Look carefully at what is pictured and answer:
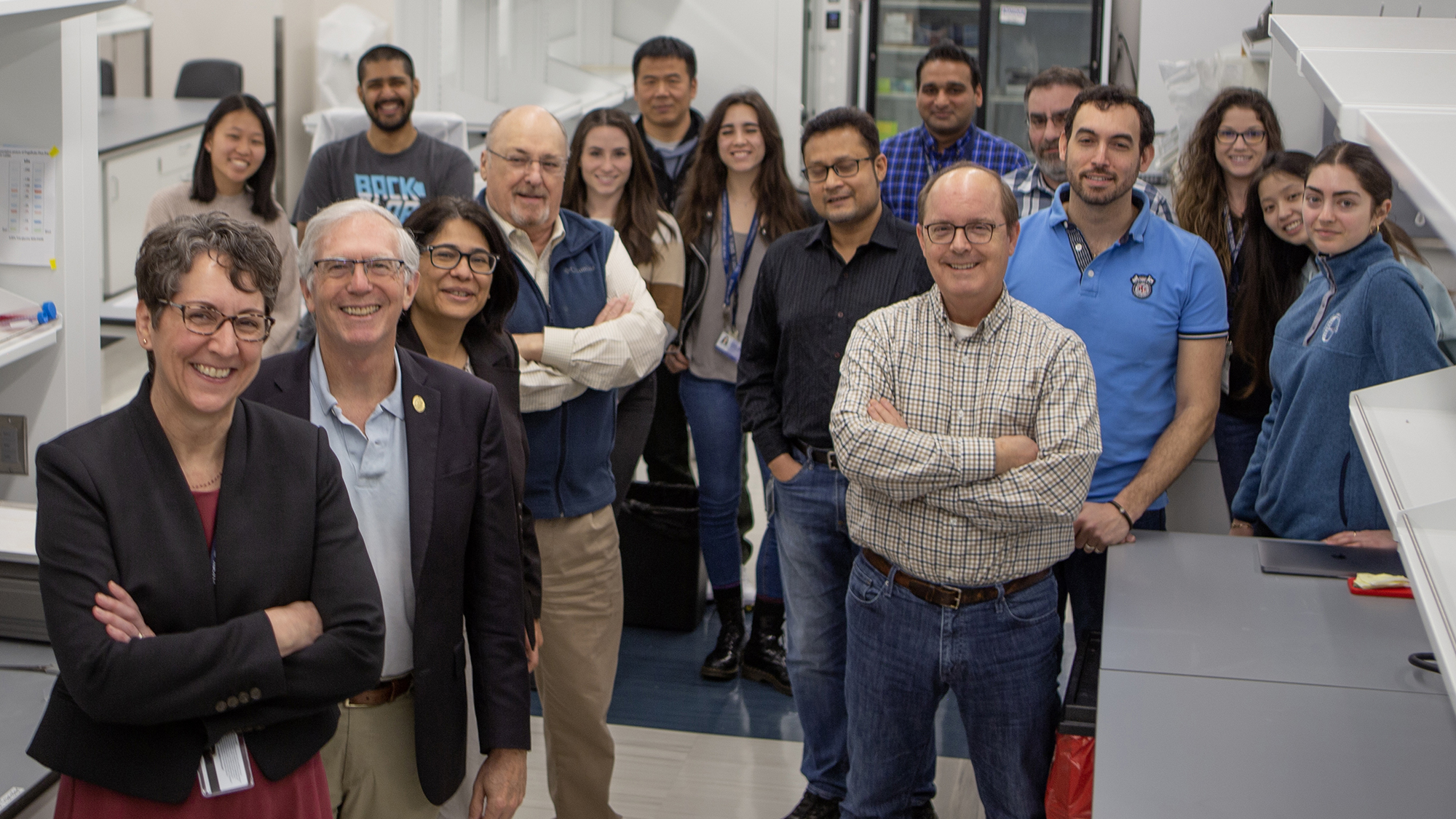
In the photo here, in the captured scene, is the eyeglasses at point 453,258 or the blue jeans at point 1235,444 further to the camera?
the blue jeans at point 1235,444

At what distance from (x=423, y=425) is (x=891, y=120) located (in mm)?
5976

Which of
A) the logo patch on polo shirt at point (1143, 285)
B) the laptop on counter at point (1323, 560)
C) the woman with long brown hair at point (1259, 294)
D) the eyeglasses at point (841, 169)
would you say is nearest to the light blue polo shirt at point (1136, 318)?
the logo patch on polo shirt at point (1143, 285)

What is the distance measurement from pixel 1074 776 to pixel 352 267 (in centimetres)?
144

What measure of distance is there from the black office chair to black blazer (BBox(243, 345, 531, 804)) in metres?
6.69

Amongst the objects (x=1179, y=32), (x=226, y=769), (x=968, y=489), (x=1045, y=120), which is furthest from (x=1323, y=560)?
(x=1179, y=32)

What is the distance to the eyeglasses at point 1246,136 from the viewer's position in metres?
3.36

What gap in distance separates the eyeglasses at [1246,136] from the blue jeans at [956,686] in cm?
167

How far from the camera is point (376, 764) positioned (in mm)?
1843

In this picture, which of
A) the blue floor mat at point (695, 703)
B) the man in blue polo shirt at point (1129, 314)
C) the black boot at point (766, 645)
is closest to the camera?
the man in blue polo shirt at point (1129, 314)

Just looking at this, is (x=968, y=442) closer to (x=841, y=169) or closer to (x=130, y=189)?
(x=841, y=169)

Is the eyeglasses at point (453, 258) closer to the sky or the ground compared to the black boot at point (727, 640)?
closer to the sky

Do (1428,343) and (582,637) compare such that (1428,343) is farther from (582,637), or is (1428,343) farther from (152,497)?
(152,497)

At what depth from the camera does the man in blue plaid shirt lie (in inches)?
150

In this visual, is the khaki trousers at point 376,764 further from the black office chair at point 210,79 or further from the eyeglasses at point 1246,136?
the black office chair at point 210,79
